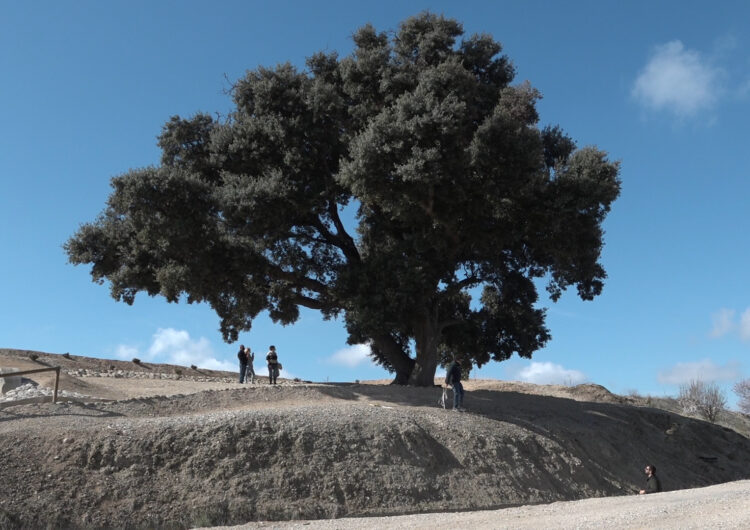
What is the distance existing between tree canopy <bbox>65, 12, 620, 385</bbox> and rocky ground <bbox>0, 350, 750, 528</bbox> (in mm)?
4383

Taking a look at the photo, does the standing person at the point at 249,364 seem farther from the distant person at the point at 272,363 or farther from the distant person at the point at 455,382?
the distant person at the point at 455,382

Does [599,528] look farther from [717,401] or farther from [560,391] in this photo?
[717,401]

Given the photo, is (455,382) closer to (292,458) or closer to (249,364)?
(292,458)

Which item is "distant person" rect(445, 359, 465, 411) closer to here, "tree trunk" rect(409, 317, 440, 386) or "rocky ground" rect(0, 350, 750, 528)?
"rocky ground" rect(0, 350, 750, 528)

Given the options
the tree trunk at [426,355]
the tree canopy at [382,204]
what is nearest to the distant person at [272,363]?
the tree canopy at [382,204]

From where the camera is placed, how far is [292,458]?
1670 centimetres

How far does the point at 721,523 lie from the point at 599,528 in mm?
1846

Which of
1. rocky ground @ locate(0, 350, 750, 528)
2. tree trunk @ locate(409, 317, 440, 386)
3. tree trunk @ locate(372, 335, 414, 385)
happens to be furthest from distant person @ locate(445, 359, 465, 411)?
tree trunk @ locate(372, 335, 414, 385)

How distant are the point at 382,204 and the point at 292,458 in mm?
10193

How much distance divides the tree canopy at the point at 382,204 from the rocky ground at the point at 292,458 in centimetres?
438

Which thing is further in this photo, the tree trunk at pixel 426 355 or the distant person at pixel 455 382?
the tree trunk at pixel 426 355

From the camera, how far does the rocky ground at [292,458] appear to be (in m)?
14.9

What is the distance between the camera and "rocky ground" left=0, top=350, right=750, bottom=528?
14883 millimetres

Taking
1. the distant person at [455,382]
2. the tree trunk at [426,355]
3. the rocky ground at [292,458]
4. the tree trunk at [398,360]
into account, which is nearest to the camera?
the rocky ground at [292,458]
